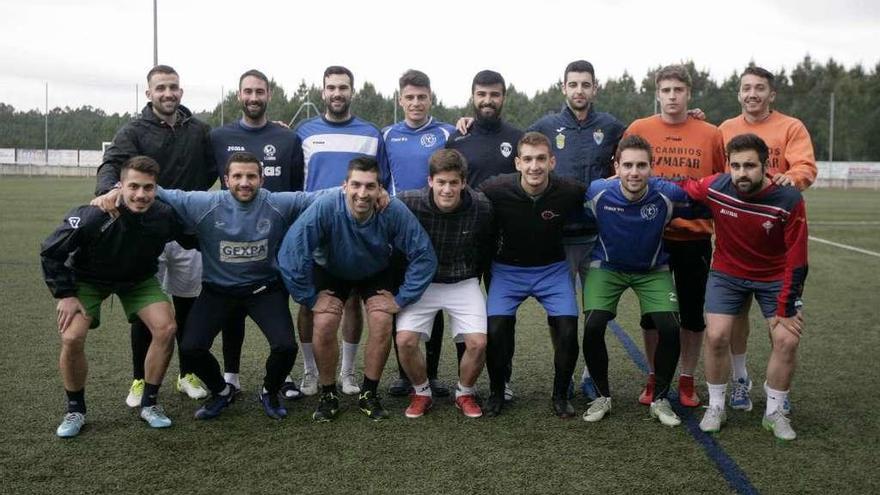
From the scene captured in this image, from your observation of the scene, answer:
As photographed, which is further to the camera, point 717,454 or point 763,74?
point 763,74

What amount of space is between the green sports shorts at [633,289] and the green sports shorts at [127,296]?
251cm

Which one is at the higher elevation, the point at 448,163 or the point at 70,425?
the point at 448,163

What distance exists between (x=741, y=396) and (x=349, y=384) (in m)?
2.45

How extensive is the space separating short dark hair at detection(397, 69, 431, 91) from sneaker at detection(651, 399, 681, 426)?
2521mm

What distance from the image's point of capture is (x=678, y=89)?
195 inches

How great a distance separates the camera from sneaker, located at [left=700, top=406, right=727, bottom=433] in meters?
4.45

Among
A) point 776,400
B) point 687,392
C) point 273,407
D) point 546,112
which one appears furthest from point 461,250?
point 546,112

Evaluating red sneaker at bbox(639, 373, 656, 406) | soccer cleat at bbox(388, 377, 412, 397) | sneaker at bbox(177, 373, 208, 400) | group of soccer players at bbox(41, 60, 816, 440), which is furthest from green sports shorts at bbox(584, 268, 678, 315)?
sneaker at bbox(177, 373, 208, 400)

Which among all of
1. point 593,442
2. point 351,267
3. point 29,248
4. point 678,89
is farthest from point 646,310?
point 29,248

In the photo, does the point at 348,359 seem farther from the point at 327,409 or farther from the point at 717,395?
the point at 717,395

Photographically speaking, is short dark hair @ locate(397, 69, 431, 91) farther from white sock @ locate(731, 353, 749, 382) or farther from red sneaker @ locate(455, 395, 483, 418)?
white sock @ locate(731, 353, 749, 382)

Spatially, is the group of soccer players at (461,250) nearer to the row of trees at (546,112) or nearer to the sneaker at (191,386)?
the sneaker at (191,386)

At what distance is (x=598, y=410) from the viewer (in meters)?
4.66

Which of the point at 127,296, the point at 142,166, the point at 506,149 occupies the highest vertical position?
the point at 506,149
